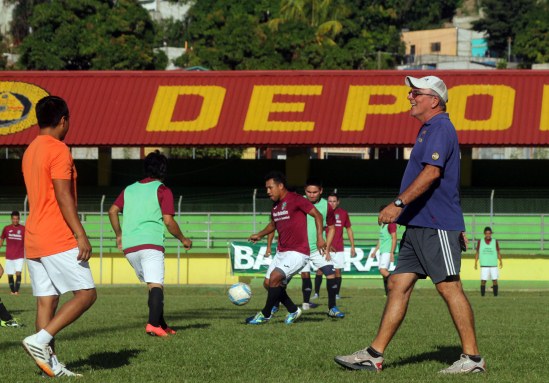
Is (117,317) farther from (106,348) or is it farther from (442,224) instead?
(442,224)

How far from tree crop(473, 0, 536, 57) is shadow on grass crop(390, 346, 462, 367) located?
11320 centimetres

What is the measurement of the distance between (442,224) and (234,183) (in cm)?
3309

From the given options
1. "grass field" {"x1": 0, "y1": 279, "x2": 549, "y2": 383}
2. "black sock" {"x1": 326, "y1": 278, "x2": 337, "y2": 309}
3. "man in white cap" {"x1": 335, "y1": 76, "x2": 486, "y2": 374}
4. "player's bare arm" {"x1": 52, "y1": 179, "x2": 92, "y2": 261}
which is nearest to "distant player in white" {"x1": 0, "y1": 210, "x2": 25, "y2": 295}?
"grass field" {"x1": 0, "y1": 279, "x2": 549, "y2": 383}

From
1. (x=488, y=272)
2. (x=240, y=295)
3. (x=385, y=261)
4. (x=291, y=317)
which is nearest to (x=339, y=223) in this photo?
(x=385, y=261)

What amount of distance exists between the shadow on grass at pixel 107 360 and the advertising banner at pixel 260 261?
747 inches

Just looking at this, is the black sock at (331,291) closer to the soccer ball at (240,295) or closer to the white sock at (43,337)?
the soccer ball at (240,295)

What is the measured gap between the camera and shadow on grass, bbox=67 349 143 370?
29.4 ft

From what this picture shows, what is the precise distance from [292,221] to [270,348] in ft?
12.2

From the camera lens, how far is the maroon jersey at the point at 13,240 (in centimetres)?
2602

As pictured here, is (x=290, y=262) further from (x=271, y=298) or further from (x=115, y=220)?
(x=115, y=220)

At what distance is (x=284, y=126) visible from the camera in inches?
1449

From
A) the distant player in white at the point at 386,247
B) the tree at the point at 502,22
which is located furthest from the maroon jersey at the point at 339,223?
the tree at the point at 502,22

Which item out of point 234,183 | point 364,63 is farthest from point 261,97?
point 364,63

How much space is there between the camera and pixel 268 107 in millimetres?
37438
